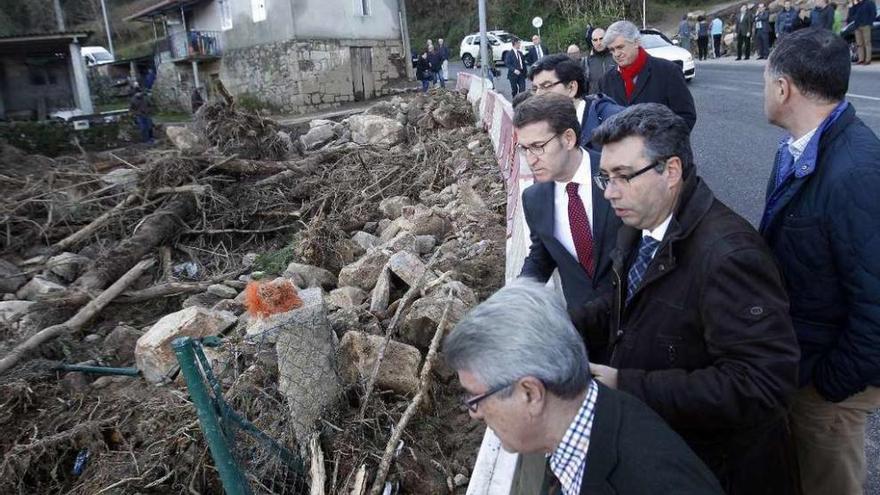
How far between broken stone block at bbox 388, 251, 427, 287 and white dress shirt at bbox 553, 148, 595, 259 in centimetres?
249

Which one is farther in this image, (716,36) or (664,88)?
(716,36)

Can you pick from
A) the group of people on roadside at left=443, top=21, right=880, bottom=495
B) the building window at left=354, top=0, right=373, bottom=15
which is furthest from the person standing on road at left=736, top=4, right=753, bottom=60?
the group of people on roadside at left=443, top=21, right=880, bottom=495

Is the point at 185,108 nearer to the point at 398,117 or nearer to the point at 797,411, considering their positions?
the point at 398,117

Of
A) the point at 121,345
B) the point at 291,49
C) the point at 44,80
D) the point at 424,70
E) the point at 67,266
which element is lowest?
the point at 121,345

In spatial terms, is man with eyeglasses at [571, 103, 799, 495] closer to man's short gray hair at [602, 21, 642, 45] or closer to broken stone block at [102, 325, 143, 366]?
man's short gray hair at [602, 21, 642, 45]

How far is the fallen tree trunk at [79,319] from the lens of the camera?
220 inches

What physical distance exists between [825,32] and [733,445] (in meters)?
1.48

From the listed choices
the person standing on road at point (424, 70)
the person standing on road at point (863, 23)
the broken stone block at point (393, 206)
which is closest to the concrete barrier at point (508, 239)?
the broken stone block at point (393, 206)

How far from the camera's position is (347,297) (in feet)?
17.5

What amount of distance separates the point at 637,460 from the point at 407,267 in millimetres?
3995

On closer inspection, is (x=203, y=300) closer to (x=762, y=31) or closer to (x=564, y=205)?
(x=564, y=205)

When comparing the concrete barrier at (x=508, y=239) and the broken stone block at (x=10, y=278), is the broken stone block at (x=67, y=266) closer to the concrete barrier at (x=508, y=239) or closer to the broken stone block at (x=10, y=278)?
the broken stone block at (x=10, y=278)

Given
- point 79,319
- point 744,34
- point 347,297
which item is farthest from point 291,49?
point 347,297

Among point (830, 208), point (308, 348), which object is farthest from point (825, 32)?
point (308, 348)
